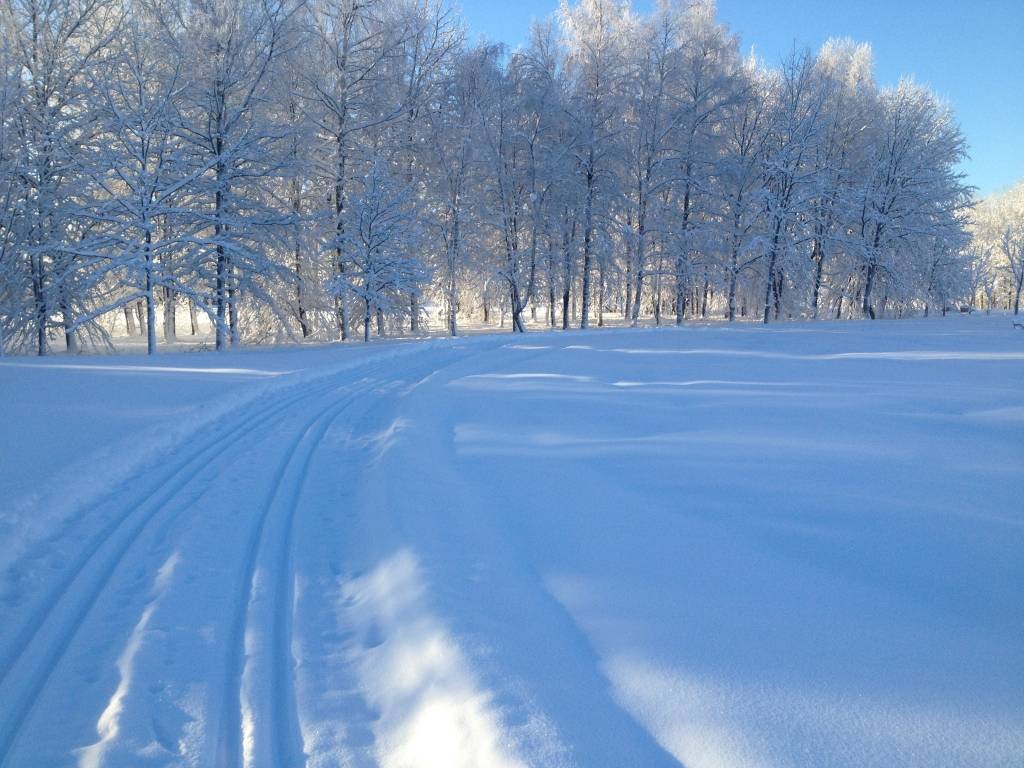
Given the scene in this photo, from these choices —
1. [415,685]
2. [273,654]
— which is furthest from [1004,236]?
[273,654]

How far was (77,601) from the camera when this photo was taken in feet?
11.1

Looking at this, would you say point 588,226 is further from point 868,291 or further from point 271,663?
point 271,663

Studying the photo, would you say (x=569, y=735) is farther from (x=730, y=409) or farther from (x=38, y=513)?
(x=730, y=409)

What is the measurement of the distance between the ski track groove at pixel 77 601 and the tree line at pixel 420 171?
13.4 metres

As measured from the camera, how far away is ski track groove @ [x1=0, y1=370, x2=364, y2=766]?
2571 mm

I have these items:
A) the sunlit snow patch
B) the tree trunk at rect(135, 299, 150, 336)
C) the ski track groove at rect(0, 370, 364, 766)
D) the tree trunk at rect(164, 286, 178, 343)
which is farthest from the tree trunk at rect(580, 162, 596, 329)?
the sunlit snow patch

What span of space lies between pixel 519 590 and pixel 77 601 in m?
2.63

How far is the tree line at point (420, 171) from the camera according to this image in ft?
57.0

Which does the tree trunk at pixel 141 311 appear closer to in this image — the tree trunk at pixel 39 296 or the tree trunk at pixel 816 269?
the tree trunk at pixel 39 296

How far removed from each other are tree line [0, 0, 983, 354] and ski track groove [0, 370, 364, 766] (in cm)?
1344

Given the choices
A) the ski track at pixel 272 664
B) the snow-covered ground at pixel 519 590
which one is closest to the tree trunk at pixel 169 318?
the snow-covered ground at pixel 519 590

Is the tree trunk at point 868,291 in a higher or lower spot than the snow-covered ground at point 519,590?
higher

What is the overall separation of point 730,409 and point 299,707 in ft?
22.0

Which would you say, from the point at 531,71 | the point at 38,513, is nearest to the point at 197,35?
the point at 531,71
